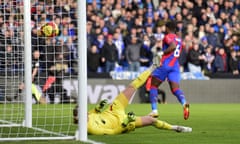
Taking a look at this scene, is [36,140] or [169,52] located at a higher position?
[169,52]

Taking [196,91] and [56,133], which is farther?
[196,91]

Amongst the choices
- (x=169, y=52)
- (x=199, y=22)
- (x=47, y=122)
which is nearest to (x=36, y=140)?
(x=47, y=122)

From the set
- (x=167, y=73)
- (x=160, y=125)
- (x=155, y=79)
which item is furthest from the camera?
(x=155, y=79)

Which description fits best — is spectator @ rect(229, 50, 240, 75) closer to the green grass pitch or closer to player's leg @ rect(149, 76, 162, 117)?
player's leg @ rect(149, 76, 162, 117)

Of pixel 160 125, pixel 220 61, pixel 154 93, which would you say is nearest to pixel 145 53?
pixel 220 61

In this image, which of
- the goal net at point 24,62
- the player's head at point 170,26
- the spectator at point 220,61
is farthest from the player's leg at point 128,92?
the spectator at point 220,61

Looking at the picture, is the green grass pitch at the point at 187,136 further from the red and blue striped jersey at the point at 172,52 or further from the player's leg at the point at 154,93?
the red and blue striped jersey at the point at 172,52

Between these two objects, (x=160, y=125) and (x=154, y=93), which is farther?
(x=154, y=93)

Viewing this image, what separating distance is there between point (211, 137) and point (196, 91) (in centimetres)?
1509

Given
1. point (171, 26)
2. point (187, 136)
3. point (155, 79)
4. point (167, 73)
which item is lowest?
point (187, 136)

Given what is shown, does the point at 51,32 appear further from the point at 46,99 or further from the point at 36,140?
the point at 46,99

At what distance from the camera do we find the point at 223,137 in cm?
1232

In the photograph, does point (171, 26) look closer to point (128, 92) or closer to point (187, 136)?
point (128, 92)

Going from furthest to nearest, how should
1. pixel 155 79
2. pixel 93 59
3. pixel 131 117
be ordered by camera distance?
pixel 93 59
pixel 155 79
pixel 131 117
